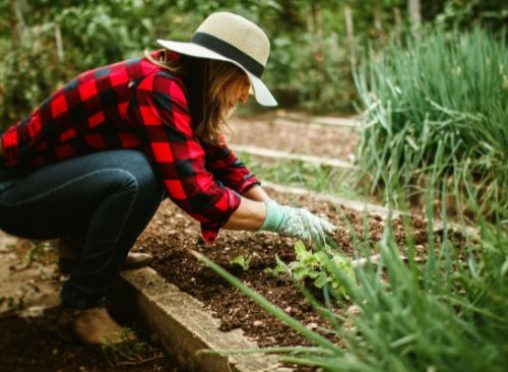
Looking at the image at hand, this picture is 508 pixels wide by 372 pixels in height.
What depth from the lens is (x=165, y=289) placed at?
213cm

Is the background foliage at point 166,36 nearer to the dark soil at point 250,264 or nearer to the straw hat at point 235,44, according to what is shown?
the dark soil at point 250,264

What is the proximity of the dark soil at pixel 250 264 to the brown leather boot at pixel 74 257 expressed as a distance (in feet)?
0.17

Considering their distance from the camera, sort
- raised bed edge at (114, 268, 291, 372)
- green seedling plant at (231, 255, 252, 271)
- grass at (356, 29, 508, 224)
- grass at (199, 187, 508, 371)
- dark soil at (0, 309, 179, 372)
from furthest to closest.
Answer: grass at (356, 29, 508, 224) < green seedling plant at (231, 255, 252, 271) < dark soil at (0, 309, 179, 372) < raised bed edge at (114, 268, 291, 372) < grass at (199, 187, 508, 371)

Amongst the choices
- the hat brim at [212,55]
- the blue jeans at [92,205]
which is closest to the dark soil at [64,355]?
the blue jeans at [92,205]

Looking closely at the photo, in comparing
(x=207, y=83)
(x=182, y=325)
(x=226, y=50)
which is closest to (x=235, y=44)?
(x=226, y=50)

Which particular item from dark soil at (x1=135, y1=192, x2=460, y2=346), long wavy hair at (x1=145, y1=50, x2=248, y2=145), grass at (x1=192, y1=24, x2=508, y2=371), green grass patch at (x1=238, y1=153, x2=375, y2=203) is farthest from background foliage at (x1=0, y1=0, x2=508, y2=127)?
long wavy hair at (x1=145, y1=50, x2=248, y2=145)

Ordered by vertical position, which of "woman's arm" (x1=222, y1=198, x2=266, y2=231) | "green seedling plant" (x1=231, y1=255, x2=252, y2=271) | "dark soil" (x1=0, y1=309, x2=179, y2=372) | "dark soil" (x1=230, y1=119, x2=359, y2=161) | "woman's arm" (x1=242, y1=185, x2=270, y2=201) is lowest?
"dark soil" (x1=230, y1=119, x2=359, y2=161)

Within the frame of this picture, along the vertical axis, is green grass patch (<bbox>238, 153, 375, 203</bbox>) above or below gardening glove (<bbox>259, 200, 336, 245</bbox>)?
below

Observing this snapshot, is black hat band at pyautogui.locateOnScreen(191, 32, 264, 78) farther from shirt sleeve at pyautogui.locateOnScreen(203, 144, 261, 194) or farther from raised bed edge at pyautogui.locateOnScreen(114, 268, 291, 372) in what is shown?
raised bed edge at pyautogui.locateOnScreen(114, 268, 291, 372)

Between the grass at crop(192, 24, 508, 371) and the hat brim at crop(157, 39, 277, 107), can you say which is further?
the hat brim at crop(157, 39, 277, 107)

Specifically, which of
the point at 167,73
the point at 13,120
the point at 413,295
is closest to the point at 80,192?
the point at 167,73

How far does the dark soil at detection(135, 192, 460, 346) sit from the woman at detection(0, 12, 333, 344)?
20 centimetres

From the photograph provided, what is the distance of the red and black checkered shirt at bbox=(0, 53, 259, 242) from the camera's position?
6.14ft

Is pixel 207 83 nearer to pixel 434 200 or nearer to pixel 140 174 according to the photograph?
pixel 140 174
